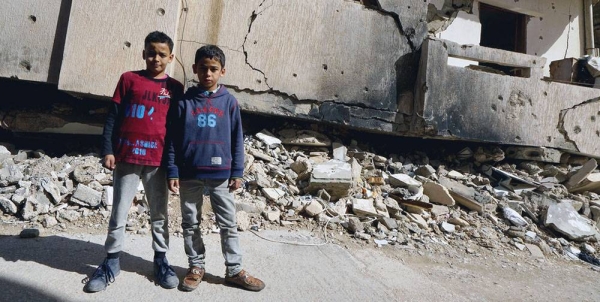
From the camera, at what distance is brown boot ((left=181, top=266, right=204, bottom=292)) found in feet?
6.77

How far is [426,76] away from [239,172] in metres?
3.17

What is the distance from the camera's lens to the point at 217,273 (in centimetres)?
231

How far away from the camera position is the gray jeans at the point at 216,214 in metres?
2.06

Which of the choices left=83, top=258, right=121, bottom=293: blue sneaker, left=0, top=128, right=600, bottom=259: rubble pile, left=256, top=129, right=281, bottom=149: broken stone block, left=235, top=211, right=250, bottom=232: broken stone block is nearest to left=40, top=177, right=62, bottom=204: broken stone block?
left=0, top=128, right=600, bottom=259: rubble pile

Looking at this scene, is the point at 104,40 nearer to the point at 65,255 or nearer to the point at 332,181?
the point at 65,255

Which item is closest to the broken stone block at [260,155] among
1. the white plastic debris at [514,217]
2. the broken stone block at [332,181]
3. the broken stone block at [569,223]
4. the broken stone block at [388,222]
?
the broken stone block at [332,181]

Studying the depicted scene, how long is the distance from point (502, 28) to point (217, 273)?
7.56 m

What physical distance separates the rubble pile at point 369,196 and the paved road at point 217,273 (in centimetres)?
37

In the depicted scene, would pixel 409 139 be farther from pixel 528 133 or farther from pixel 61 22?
pixel 61 22

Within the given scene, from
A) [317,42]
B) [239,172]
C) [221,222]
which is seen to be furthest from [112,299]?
[317,42]

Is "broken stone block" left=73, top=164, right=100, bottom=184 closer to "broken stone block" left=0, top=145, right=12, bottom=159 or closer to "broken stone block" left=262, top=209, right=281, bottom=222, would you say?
"broken stone block" left=0, top=145, right=12, bottom=159

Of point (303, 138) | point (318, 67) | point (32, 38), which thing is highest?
point (318, 67)

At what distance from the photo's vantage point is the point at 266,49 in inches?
166

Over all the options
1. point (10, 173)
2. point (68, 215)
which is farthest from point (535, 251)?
point (10, 173)
